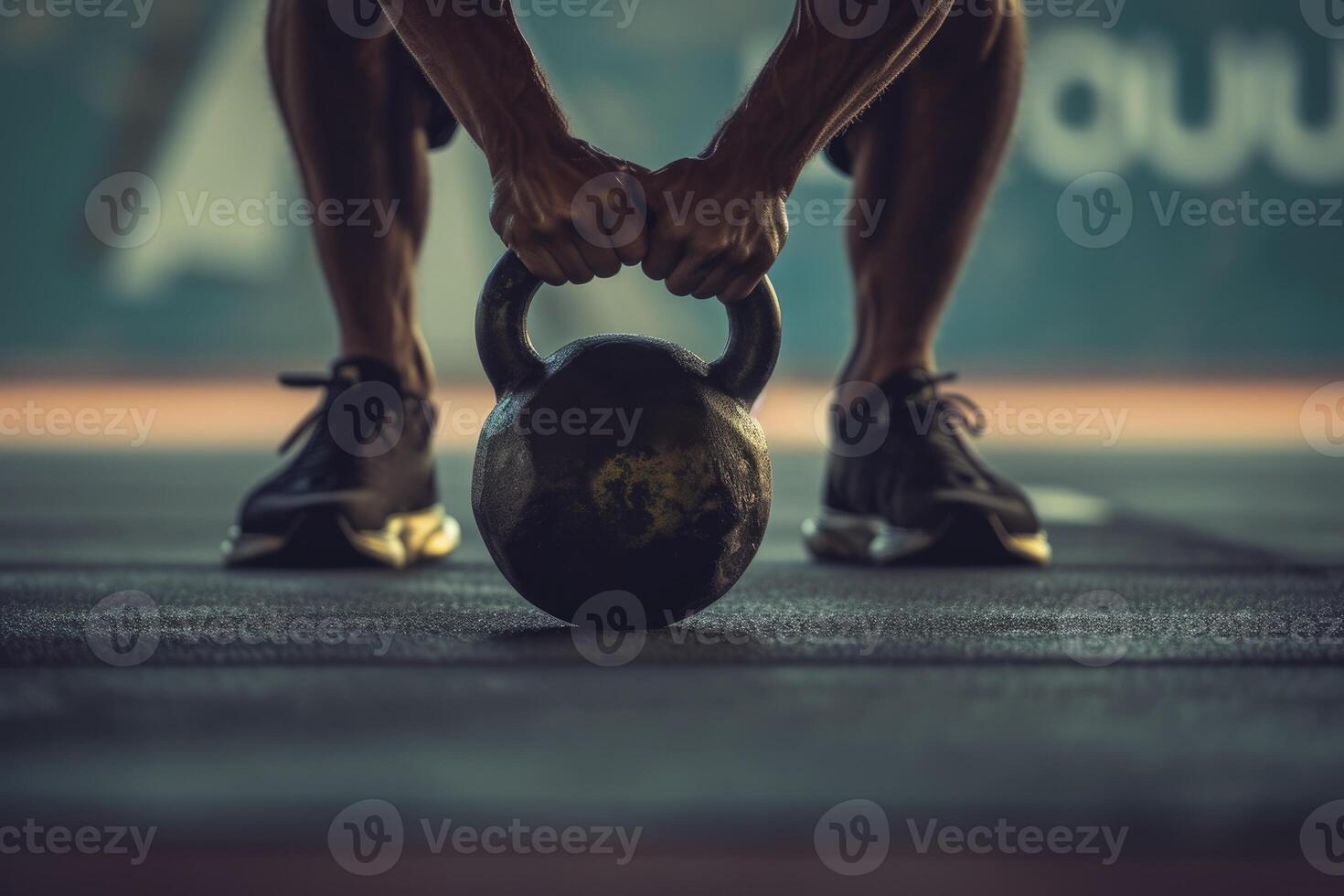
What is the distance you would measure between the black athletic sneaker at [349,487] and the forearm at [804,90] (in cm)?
72

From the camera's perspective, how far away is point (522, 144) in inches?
41.4

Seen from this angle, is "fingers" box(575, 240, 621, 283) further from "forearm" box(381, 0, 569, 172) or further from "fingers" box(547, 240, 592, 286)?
"forearm" box(381, 0, 569, 172)

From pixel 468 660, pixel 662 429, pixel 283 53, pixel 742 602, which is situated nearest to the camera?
pixel 468 660

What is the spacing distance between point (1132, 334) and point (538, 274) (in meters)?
8.62

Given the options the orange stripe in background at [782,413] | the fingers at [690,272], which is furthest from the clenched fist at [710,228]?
the orange stripe in background at [782,413]

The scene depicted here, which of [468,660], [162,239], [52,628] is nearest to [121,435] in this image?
[162,239]

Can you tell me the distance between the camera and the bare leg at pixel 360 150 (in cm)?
162

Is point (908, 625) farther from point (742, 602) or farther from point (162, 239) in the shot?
point (162, 239)

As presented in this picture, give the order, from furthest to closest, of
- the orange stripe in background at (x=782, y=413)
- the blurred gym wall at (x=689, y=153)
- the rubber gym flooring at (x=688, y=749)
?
the blurred gym wall at (x=689, y=153) → the orange stripe in background at (x=782, y=413) → the rubber gym flooring at (x=688, y=749)

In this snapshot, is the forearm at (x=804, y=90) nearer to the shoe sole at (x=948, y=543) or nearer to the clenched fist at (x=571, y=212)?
the clenched fist at (x=571, y=212)

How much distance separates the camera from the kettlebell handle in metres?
1.09

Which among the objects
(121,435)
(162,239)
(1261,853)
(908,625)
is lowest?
(1261,853)

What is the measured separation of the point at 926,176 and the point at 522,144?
2.69ft

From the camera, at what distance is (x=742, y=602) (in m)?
1.32
